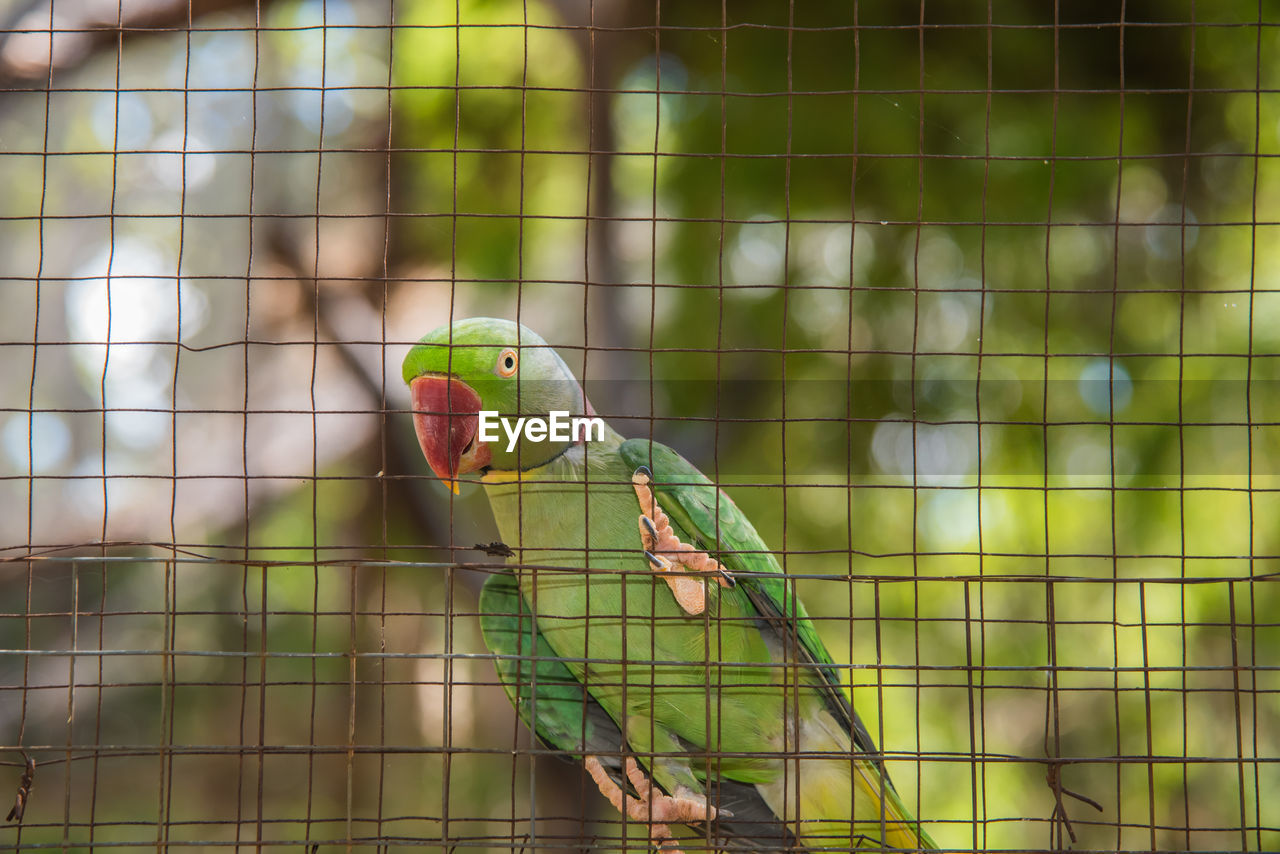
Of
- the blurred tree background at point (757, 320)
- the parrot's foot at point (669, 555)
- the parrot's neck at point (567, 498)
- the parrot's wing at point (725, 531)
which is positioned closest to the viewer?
the parrot's foot at point (669, 555)

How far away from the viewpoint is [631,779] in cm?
233

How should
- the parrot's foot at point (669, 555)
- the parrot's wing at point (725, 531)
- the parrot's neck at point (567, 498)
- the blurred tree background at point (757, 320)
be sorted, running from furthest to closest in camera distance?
1. the blurred tree background at point (757, 320)
2. the parrot's neck at point (567, 498)
3. the parrot's wing at point (725, 531)
4. the parrot's foot at point (669, 555)

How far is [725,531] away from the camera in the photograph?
2342mm

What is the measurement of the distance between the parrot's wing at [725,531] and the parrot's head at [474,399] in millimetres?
252

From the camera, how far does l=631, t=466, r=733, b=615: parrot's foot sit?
2172 mm

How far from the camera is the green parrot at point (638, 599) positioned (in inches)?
90.9

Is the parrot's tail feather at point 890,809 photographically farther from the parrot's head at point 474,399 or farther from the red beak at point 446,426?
the red beak at point 446,426

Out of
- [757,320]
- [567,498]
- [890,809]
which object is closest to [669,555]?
[567,498]

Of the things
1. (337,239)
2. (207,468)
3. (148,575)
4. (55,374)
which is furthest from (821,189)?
(148,575)

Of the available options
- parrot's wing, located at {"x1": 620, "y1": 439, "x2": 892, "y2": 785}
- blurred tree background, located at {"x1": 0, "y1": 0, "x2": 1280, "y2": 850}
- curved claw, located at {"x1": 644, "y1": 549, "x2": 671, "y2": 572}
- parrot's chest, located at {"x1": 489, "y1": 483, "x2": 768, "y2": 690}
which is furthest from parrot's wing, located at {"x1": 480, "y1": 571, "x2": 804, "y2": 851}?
blurred tree background, located at {"x1": 0, "y1": 0, "x2": 1280, "y2": 850}

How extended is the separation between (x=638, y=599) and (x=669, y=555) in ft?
1.03

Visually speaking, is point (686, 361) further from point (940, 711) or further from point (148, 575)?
point (148, 575)

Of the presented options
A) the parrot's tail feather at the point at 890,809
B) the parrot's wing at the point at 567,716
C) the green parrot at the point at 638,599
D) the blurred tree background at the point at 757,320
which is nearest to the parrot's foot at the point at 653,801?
the green parrot at the point at 638,599

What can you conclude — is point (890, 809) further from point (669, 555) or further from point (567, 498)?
point (567, 498)
